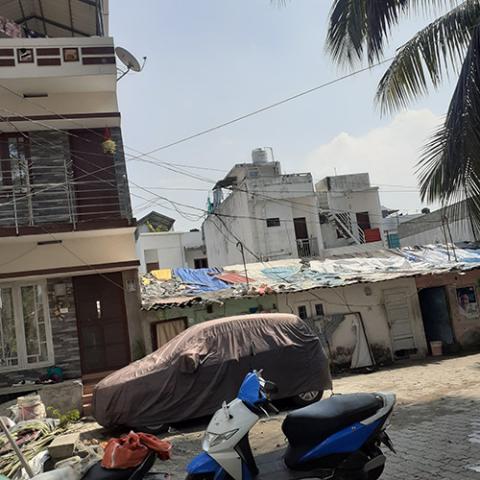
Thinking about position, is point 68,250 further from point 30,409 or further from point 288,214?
point 288,214

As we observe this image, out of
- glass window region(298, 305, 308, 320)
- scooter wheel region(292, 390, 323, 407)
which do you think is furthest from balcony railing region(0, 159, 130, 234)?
scooter wheel region(292, 390, 323, 407)

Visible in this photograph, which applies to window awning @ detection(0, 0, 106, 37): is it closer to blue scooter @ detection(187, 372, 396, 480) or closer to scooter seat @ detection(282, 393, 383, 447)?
blue scooter @ detection(187, 372, 396, 480)

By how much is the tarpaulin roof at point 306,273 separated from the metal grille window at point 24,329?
8.15ft

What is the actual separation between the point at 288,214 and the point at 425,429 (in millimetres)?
19133

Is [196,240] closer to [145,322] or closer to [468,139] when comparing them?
[145,322]

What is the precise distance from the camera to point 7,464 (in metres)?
6.64

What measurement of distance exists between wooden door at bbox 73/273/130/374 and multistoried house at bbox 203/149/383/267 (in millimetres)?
11150

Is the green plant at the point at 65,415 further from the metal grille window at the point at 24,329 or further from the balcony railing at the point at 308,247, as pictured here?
the balcony railing at the point at 308,247

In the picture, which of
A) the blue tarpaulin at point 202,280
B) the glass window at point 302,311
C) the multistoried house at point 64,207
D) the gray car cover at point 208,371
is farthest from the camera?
the glass window at point 302,311

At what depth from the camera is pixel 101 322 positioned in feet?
Result: 41.5

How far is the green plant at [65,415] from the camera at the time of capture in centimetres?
951

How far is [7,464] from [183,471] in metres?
2.34

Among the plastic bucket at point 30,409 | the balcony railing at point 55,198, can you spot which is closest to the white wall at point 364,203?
the balcony railing at point 55,198

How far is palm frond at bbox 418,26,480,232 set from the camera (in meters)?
5.64
